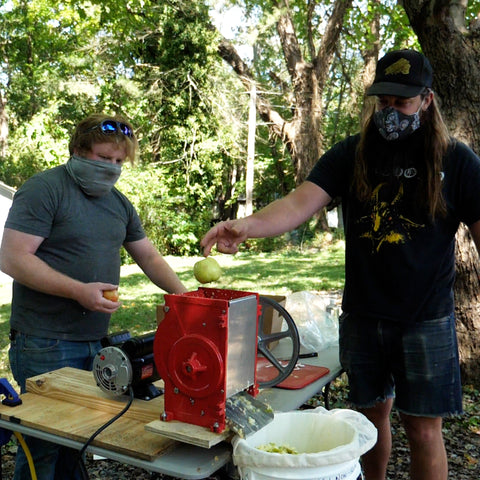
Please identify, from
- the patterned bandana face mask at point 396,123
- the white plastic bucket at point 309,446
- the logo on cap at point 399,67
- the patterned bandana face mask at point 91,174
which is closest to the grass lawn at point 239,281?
the patterned bandana face mask at point 91,174

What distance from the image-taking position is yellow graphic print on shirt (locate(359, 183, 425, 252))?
2252 millimetres

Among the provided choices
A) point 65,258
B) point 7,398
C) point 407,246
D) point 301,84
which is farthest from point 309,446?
point 301,84

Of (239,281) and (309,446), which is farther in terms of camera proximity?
(239,281)

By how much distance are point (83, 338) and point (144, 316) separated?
5.52 meters

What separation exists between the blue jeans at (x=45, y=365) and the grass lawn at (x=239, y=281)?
10.9 ft

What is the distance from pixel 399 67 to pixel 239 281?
874cm

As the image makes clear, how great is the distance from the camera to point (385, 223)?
2.29 meters

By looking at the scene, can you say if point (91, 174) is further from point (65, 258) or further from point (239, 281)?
point (239, 281)

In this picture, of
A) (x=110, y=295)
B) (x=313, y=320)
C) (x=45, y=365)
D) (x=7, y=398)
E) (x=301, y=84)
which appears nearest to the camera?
(x=7, y=398)

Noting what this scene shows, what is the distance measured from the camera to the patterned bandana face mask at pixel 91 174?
245 centimetres

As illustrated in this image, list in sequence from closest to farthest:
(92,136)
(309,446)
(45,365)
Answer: (309,446) < (45,365) < (92,136)

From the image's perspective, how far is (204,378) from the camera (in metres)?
1.71

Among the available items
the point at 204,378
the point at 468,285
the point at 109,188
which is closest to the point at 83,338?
the point at 109,188

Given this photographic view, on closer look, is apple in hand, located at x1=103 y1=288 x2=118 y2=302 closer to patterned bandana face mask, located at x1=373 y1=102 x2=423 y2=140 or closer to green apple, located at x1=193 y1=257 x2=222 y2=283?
green apple, located at x1=193 y1=257 x2=222 y2=283
